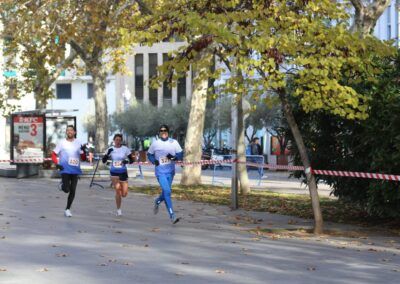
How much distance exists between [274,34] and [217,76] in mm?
1069

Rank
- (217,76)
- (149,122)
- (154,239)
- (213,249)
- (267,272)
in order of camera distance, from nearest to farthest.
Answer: (267,272)
(213,249)
(154,239)
(217,76)
(149,122)

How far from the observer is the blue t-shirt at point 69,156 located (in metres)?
16.7

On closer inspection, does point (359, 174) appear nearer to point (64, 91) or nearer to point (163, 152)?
point (163, 152)

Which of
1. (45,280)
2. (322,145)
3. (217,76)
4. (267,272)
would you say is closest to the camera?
(45,280)

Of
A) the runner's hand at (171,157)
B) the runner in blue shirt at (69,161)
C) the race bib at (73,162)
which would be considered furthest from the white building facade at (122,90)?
the runner's hand at (171,157)

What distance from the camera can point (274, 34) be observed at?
43.7 feet

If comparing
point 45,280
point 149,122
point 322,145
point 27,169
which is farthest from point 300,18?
point 149,122

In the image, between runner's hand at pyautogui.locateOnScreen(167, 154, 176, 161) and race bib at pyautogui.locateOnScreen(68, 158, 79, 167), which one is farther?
race bib at pyautogui.locateOnScreen(68, 158, 79, 167)

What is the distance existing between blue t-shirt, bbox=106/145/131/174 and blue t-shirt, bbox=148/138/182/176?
1449 millimetres

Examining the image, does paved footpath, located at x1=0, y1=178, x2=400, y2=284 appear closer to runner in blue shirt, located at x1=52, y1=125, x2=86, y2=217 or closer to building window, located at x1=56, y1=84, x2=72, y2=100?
runner in blue shirt, located at x1=52, y1=125, x2=86, y2=217

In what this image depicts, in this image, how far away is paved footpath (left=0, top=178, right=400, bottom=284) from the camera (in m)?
9.41

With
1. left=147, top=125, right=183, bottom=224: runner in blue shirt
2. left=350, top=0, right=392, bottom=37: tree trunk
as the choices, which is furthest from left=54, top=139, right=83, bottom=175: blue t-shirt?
left=350, top=0, right=392, bottom=37: tree trunk

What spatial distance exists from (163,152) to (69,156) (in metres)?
2.04

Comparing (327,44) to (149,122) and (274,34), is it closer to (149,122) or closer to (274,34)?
(274,34)
